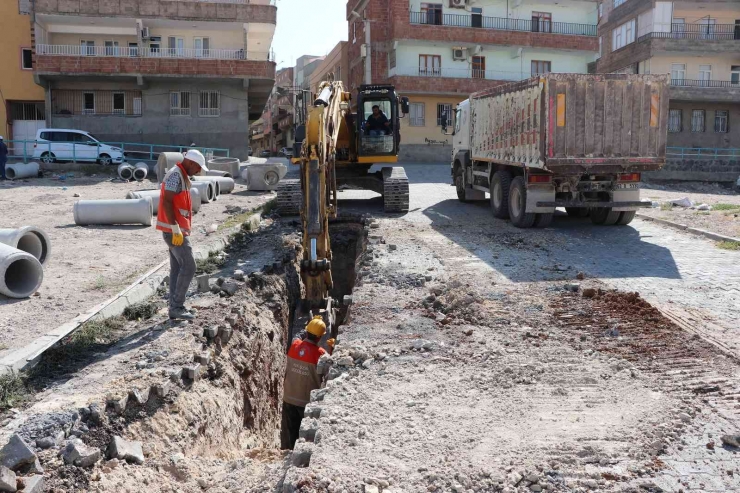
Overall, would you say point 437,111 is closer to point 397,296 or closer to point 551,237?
point 551,237

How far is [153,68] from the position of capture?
1330 inches

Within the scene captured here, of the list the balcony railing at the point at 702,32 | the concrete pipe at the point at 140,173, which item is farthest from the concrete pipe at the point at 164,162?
the balcony railing at the point at 702,32

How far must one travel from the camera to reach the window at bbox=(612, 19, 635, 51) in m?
45.2

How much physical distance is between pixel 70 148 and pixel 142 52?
732 centimetres

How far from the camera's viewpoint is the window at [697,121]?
43.3m

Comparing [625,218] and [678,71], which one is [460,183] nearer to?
[625,218]

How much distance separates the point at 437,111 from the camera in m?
42.4

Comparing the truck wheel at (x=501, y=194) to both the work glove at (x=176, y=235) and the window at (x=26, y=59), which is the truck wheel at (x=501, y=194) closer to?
the work glove at (x=176, y=235)

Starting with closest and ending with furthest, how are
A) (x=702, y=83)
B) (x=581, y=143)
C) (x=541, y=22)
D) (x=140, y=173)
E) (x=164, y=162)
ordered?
(x=581, y=143), (x=164, y=162), (x=140, y=173), (x=702, y=83), (x=541, y=22)

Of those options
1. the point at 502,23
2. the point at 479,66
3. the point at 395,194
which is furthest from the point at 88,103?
the point at 502,23

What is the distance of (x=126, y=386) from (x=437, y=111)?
38071 millimetres

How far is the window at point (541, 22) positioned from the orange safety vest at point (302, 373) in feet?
137

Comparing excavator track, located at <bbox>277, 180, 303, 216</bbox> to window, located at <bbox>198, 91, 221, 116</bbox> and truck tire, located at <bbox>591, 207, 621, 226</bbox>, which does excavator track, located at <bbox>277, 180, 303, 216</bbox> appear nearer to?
truck tire, located at <bbox>591, 207, 621, 226</bbox>

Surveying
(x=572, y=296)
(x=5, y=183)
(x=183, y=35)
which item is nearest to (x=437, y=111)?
(x=183, y=35)
